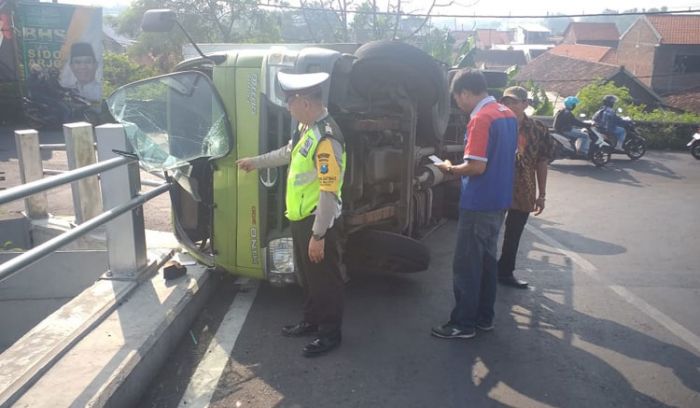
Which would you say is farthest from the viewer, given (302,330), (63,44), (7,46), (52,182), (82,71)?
(7,46)

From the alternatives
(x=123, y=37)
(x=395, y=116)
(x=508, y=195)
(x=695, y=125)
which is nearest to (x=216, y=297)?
(x=395, y=116)

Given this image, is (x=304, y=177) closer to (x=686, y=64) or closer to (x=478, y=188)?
(x=478, y=188)

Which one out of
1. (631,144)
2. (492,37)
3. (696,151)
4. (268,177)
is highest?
(492,37)

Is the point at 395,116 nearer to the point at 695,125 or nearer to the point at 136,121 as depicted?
the point at 136,121

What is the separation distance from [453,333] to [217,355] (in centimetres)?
168

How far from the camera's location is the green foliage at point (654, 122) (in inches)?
699

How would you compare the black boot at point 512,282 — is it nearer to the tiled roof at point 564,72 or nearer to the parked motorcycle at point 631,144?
the parked motorcycle at point 631,144

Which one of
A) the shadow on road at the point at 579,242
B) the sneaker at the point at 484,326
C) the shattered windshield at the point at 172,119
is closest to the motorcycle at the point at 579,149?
the shadow on road at the point at 579,242

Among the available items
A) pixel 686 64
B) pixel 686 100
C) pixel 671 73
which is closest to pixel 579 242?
pixel 686 100

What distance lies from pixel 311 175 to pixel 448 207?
14.7ft

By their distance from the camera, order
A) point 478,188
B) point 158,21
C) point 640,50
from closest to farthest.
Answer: point 478,188 < point 158,21 < point 640,50

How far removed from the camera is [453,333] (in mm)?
4250

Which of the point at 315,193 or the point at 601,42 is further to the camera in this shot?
the point at 601,42

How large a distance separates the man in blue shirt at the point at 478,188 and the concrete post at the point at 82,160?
3.61 metres
